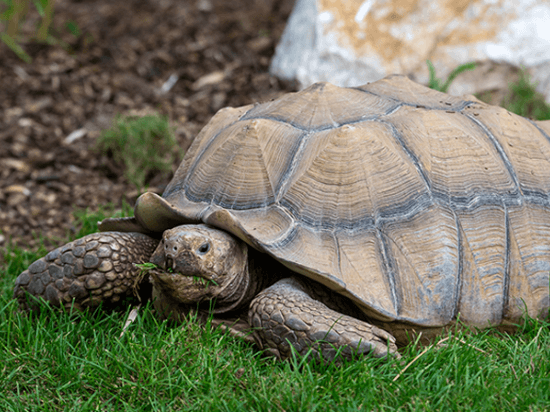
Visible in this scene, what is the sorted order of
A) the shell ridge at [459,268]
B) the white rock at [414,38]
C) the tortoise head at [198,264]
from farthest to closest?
the white rock at [414,38], the shell ridge at [459,268], the tortoise head at [198,264]

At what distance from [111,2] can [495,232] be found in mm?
5953

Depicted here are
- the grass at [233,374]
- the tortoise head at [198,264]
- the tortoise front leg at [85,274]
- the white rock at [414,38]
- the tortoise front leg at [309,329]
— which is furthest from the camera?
the white rock at [414,38]

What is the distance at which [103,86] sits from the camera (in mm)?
5555

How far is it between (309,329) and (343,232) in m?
0.44

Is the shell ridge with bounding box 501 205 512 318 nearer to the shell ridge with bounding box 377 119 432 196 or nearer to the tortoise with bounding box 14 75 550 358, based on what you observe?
the tortoise with bounding box 14 75 550 358

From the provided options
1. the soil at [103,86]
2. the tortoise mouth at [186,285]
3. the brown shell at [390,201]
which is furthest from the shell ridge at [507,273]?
the soil at [103,86]

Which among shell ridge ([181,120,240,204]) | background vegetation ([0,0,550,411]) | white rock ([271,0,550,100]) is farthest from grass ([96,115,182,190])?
background vegetation ([0,0,550,411])

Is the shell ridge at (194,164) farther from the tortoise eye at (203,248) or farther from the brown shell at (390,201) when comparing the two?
the tortoise eye at (203,248)

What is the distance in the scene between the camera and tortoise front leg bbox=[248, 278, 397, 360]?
2109mm

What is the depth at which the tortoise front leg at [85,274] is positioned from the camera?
8.43ft

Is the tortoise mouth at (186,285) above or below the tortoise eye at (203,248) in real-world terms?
below

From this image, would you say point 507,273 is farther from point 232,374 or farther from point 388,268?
point 232,374

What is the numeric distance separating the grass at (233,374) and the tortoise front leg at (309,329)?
6 cm

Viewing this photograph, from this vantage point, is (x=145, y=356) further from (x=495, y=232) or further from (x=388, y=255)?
(x=495, y=232)
